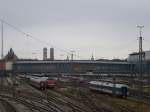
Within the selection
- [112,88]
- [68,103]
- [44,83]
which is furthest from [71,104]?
[44,83]

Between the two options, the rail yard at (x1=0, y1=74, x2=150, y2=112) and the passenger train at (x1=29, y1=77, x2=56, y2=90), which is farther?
the passenger train at (x1=29, y1=77, x2=56, y2=90)

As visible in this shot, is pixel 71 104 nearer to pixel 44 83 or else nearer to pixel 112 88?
pixel 112 88

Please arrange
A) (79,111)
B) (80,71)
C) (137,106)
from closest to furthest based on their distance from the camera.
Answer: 1. (79,111)
2. (137,106)
3. (80,71)

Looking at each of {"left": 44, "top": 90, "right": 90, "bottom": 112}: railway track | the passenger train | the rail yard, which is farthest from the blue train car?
the passenger train

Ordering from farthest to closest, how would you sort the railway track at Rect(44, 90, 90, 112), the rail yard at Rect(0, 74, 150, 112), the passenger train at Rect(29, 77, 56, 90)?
the passenger train at Rect(29, 77, 56, 90), the rail yard at Rect(0, 74, 150, 112), the railway track at Rect(44, 90, 90, 112)

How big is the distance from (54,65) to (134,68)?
3252cm

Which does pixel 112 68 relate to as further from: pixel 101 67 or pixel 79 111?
pixel 79 111

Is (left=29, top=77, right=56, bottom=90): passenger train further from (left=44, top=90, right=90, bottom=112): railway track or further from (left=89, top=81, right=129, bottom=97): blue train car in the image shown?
(left=44, top=90, right=90, bottom=112): railway track

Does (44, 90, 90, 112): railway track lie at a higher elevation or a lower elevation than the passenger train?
lower

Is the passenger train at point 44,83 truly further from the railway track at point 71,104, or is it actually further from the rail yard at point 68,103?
the railway track at point 71,104

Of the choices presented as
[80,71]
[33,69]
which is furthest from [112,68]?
[33,69]

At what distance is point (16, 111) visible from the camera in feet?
99.2

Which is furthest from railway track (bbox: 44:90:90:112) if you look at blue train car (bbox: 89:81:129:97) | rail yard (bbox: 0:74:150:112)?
blue train car (bbox: 89:81:129:97)

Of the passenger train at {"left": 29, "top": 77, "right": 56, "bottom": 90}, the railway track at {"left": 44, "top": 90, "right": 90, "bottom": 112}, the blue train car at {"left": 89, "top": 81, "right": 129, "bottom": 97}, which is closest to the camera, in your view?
the railway track at {"left": 44, "top": 90, "right": 90, "bottom": 112}
